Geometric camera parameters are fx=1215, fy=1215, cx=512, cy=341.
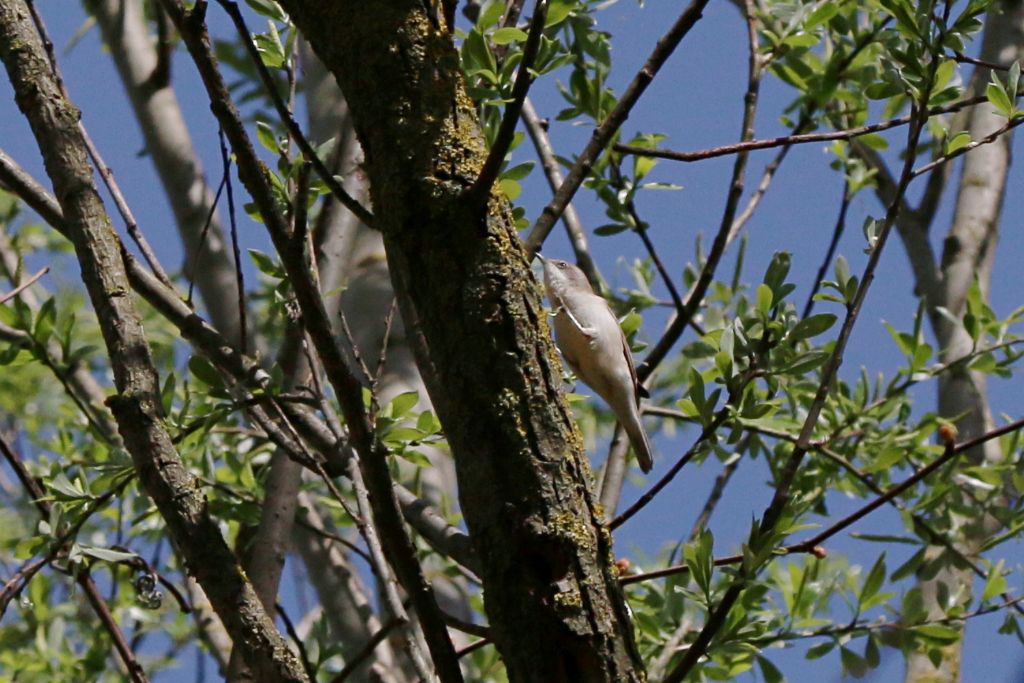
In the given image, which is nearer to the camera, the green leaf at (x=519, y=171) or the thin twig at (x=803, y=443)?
the thin twig at (x=803, y=443)

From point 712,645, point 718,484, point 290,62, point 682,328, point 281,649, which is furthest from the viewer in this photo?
point 718,484

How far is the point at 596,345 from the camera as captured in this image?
132 inches

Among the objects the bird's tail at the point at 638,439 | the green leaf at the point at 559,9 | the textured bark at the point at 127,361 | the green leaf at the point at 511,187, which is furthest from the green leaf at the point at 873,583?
the textured bark at the point at 127,361

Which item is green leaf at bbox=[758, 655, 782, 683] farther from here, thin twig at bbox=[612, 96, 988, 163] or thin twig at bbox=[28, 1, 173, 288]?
thin twig at bbox=[28, 1, 173, 288]

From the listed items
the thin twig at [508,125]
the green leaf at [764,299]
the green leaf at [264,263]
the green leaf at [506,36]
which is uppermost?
the green leaf at [264,263]

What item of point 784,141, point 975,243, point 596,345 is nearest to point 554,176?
point 596,345

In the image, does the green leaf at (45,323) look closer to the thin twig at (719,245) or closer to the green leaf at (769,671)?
the thin twig at (719,245)

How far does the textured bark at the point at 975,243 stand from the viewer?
175 inches

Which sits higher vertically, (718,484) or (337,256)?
(337,256)

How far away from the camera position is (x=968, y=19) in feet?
7.86

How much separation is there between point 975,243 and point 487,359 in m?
3.84

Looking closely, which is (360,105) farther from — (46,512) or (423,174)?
(46,512)

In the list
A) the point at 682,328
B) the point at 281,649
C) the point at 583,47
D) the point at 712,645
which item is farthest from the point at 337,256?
the point at 281,649

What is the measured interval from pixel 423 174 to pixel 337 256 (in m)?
2.09
